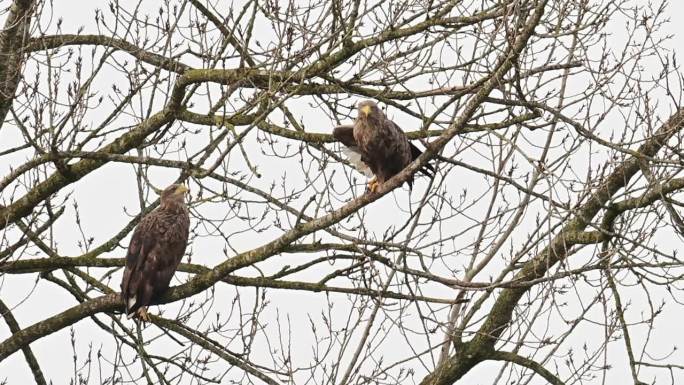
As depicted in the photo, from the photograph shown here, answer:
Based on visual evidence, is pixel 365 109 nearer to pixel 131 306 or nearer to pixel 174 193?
pixel 174 193

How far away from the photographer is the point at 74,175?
674 centimetres

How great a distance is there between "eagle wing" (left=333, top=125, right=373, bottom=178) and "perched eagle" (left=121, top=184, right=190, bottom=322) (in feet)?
3.97

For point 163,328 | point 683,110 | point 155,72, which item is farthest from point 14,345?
point 683,110

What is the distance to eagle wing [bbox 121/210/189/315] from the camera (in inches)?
293

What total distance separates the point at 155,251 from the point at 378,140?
1.80 meters

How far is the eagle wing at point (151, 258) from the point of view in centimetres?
745

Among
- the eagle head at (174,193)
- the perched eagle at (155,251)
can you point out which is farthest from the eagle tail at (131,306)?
the eagle head at (174,193)

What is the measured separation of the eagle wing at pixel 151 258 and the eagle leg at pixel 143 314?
0.07 m

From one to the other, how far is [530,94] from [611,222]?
4.89 ft

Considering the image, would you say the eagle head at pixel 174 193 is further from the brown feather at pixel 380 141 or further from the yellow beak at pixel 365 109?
the yellow beak at pixel 365 109

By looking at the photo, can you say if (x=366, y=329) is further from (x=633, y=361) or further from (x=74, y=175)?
(x=74, y=175)

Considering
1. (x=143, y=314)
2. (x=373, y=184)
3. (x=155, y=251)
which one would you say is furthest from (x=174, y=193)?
(x=373, y=184)

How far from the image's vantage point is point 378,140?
25.5ft

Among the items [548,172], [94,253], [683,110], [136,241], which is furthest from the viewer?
[136,241]
